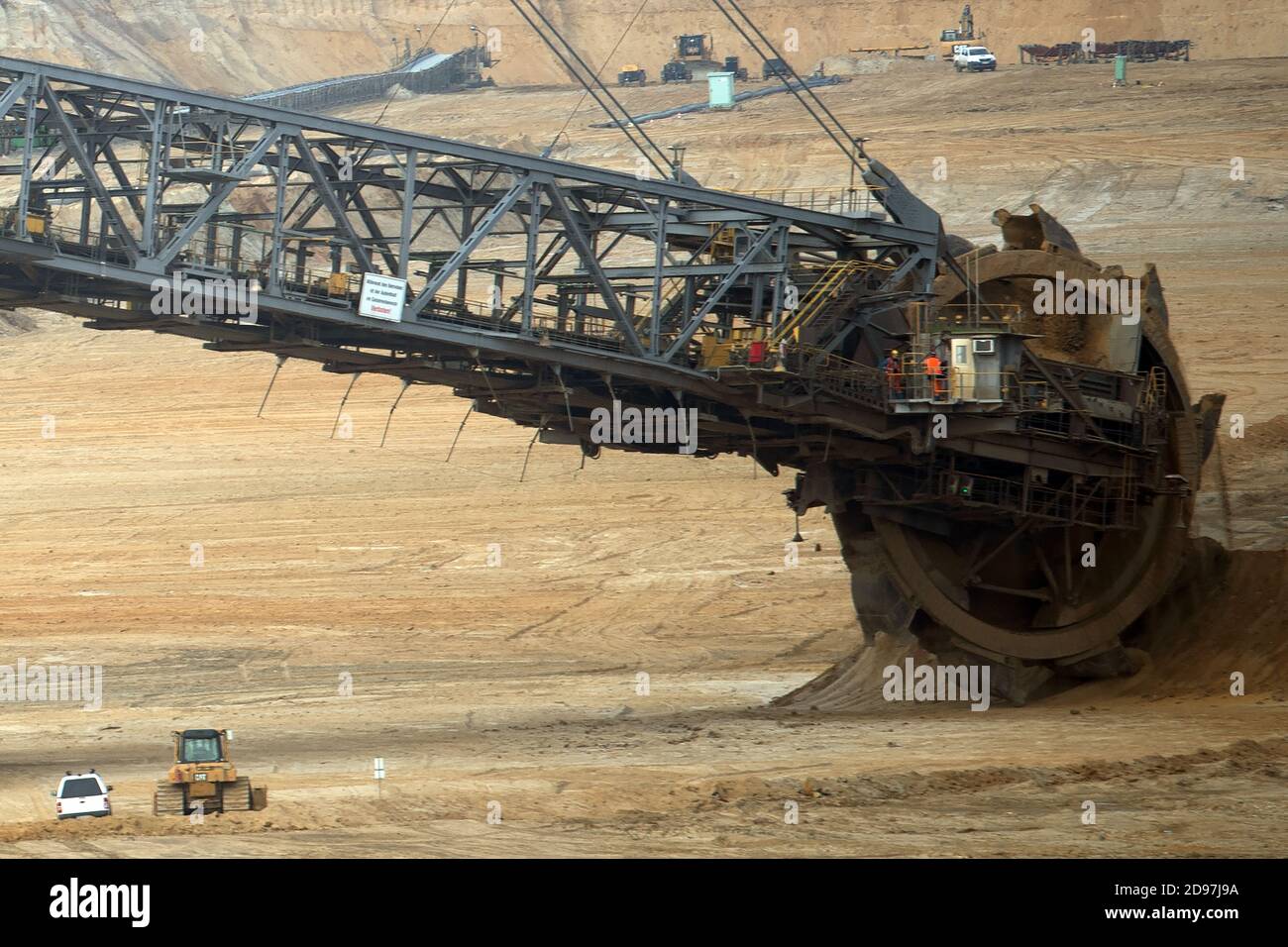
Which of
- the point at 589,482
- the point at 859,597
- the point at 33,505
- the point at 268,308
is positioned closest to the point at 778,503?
the point at 589,482

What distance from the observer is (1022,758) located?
77.6ft

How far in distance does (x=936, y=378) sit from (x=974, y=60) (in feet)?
206

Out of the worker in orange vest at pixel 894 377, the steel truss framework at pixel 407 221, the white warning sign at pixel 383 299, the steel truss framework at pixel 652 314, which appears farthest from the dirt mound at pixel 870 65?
the white warning sign at pixel 383 299

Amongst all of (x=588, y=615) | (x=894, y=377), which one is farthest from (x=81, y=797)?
(x=588, y=615)

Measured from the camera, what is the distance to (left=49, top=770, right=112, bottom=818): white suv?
22.1 meters

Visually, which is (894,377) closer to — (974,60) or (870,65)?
(974,60)

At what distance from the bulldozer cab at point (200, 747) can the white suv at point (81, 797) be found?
1056mm

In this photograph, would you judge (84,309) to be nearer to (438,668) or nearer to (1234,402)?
(438,668)

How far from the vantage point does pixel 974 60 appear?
87.1 m

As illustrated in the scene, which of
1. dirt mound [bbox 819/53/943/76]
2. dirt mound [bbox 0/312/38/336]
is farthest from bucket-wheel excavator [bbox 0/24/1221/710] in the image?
dirt mound [bbox 819/53/943/76]

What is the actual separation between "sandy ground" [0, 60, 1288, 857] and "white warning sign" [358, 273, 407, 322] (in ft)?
19.3

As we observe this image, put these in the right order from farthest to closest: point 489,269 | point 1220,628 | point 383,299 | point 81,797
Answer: point 1220,628, point 489,269, point 383,299, point 81,797

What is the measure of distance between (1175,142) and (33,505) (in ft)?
137

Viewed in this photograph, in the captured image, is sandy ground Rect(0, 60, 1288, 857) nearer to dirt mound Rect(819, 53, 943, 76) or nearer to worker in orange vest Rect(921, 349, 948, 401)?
worker in orange vest Rect(921, 349, 948, 401)
